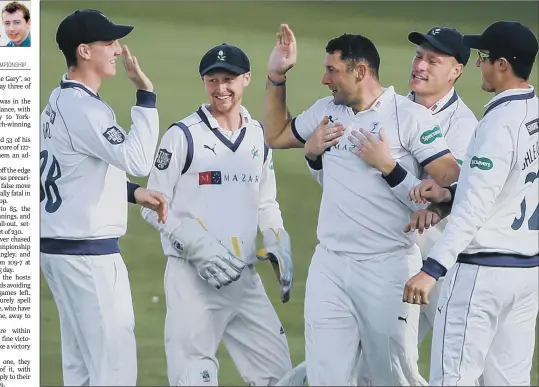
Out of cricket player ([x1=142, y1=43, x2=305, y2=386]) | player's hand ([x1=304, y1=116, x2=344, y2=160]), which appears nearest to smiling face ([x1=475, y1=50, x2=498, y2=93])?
player's hand ([x1=304, y1=116, x2=344, y2=160])

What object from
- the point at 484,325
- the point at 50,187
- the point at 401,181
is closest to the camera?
the point at 484,325

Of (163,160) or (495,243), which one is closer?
(495,243)

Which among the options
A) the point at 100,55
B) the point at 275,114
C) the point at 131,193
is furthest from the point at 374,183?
the point at 100,55

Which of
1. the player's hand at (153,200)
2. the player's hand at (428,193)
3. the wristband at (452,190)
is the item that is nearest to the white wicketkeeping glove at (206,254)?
the player's hand at (153,200)

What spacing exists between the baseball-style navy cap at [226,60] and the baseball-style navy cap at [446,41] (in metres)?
0.88

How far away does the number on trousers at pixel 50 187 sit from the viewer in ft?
19.4

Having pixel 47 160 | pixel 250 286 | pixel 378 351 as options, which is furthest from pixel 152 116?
pixel 378 351

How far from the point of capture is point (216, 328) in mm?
6184

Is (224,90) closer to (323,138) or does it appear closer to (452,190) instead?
(323,138)

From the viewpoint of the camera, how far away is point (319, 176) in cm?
607

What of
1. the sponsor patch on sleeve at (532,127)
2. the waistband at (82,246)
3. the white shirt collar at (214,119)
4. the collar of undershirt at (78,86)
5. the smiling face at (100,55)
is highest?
the smiling face at (100,55)

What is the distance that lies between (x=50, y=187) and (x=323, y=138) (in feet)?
4.44

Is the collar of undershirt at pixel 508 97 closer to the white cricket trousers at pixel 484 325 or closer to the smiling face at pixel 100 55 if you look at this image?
the white cricket trousers at pixel 484 325

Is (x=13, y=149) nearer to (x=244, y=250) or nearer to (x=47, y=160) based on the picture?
(x=47, y=160)
